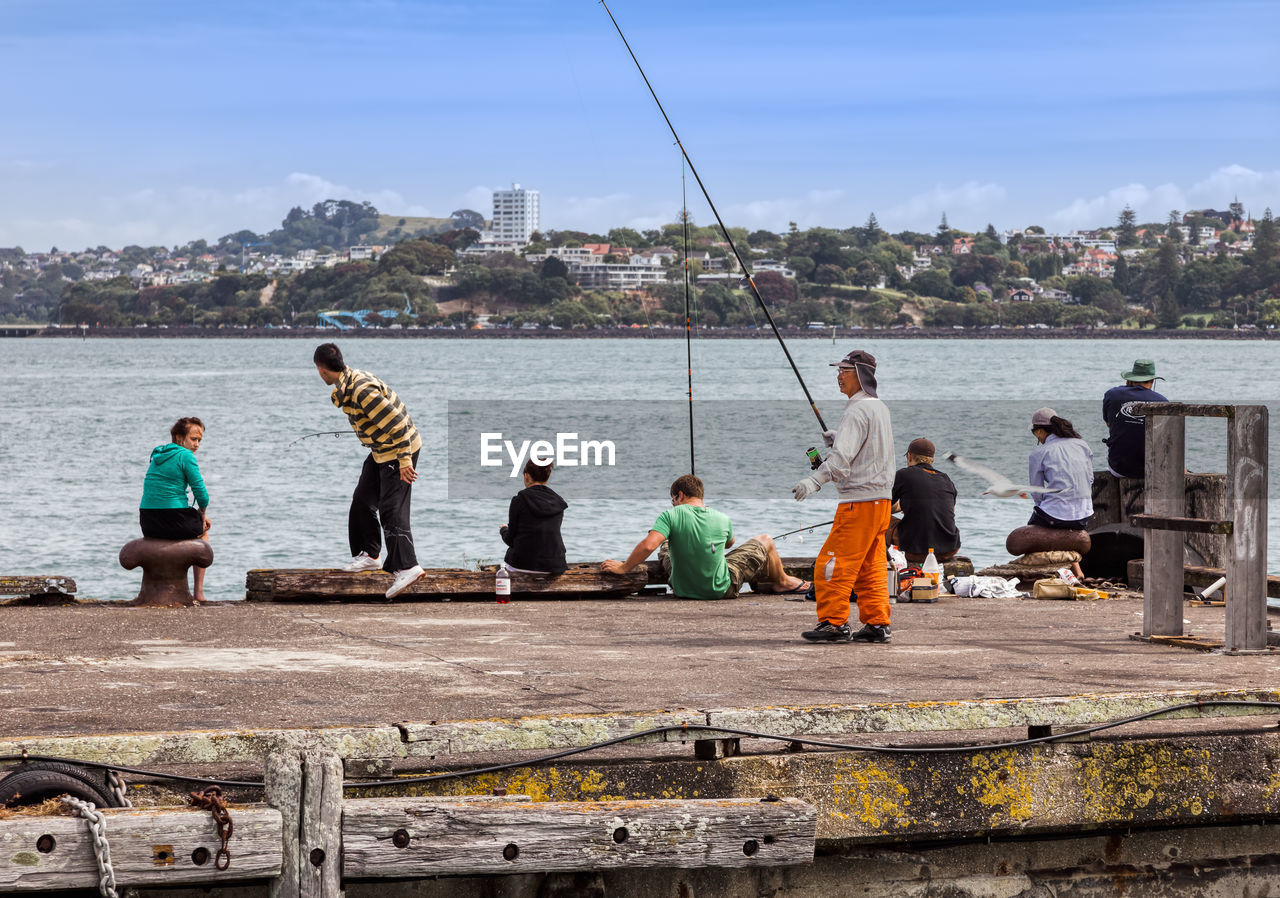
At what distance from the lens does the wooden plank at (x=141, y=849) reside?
168 inches

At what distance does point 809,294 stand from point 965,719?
459ft

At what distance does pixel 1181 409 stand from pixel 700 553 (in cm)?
368

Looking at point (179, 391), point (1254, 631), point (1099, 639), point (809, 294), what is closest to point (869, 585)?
point (1099, 639)

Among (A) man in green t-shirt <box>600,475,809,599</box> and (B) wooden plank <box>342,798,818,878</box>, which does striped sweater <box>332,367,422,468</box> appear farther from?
(B) wooden plank <box>342,798,818,878</box>

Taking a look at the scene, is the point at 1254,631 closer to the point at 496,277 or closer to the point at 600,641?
the point at 600,641

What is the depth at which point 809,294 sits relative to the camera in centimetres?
14375

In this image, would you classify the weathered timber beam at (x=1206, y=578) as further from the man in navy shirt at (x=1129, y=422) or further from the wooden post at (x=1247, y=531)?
the wooden post at (x=1247, y=531)

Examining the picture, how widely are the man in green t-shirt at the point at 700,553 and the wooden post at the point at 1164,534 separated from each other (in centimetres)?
285

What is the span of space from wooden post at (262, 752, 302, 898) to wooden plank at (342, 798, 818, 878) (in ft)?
0.46

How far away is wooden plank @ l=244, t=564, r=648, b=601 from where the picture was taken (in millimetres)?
10398

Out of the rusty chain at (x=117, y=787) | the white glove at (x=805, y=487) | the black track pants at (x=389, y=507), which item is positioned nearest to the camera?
the rusty chain at (x=117, y=787)

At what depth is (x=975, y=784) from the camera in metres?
5.30

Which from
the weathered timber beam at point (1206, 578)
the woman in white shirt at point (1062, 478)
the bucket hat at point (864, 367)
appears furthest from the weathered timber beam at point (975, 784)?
the woman in white shirt at point (1062, 478)

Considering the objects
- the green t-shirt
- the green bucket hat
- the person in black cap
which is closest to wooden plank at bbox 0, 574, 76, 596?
the green t-shirt
